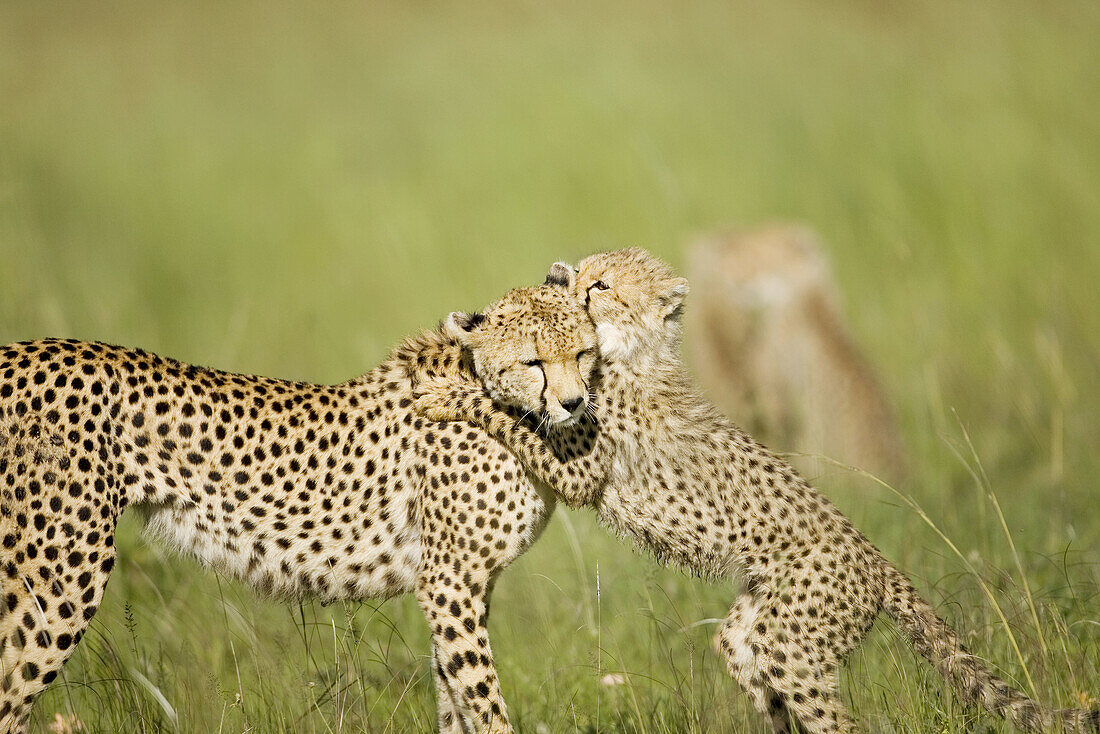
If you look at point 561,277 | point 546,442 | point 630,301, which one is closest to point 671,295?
point 630,301

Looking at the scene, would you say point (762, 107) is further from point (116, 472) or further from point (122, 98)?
point (116, 472)

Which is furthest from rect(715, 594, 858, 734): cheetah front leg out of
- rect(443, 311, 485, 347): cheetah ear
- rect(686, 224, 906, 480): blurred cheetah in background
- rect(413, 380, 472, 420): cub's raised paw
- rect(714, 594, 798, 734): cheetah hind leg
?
rect(686, 224, 906, 480): blurred cheetah in background

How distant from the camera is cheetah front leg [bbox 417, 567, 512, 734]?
3455 mm

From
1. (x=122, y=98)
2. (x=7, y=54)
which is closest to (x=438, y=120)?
(x=122, y=98)

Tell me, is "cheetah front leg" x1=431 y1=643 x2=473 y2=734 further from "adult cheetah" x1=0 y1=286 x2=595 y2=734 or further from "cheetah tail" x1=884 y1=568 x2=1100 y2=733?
"cheetah tail" x1=884 y1=568 x2=1100 y2=733

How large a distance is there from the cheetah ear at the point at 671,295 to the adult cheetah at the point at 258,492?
1.12 ft

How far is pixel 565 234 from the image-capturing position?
10125mm

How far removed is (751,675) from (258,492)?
1622 millimetres

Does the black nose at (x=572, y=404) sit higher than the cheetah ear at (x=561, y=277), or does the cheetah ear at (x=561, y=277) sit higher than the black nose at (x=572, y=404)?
the cheetah ear at (x=561, y=277)

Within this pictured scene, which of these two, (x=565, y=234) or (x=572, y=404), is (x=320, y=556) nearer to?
(x=572, y=404)

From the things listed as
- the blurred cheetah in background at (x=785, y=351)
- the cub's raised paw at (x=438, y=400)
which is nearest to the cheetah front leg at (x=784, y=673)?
the cub's raised paw at (x=438, y=400)

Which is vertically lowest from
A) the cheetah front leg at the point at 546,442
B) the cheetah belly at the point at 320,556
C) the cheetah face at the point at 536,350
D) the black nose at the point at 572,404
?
the cheetah belly at the point at 320,556

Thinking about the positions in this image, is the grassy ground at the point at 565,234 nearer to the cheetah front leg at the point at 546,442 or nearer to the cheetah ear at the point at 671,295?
the cheetah front leg at the point at 546,442

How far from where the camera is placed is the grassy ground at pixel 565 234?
3.95 m
